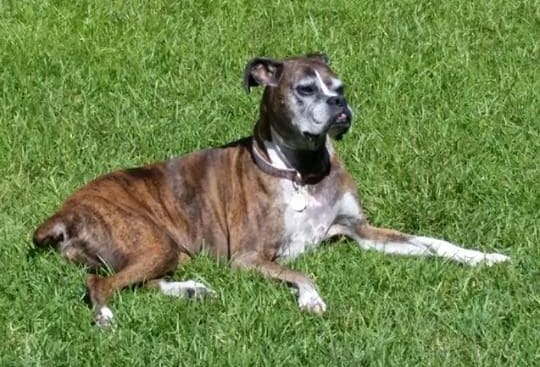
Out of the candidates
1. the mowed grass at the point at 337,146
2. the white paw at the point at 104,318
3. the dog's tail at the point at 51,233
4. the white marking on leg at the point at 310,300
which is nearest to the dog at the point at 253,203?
the dog's tail at the point at 51,233

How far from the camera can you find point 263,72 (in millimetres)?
7102

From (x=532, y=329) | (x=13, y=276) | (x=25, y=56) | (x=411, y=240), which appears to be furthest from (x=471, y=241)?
(x=25, y=56)

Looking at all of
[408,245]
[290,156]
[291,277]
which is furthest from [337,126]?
[291,277]

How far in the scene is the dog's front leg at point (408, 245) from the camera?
666 centimetres

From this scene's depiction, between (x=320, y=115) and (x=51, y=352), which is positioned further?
(x=320, y=115)

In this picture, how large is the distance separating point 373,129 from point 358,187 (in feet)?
2.89

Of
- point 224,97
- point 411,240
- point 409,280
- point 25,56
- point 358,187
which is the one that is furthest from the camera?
point 25,56

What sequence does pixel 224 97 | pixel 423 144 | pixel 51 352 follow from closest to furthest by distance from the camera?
pixel 51 352
pixel 423 144
pixel 224 97

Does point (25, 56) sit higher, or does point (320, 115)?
point (320, 115)

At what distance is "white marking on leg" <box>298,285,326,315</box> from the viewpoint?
19.7 ft

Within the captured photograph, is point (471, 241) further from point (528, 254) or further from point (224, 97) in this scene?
point (224, 97)

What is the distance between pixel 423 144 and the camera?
8.15 meters

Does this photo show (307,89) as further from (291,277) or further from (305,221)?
(291,277)

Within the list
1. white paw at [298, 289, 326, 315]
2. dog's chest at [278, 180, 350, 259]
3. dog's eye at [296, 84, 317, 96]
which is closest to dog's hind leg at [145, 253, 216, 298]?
white paw at [298, 289, 326, 315]
